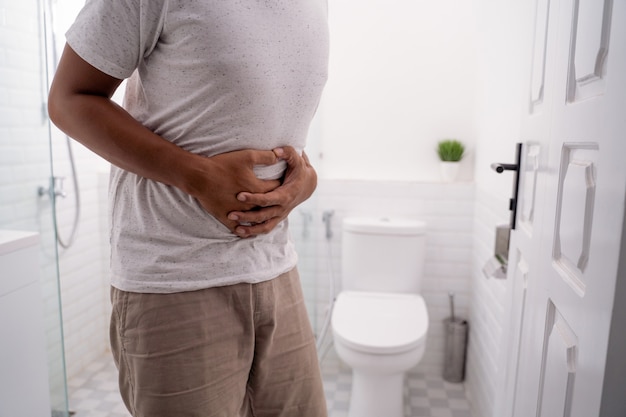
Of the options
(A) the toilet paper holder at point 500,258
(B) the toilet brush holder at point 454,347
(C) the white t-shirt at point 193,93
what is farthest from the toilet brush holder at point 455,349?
(C) the white t-shirt at point 193,93

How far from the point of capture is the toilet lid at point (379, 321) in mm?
1653

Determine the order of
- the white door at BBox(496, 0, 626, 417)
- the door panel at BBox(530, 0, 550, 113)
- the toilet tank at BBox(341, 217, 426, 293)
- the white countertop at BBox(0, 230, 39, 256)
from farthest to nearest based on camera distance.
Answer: the toilet tank at BBox(341, 217, 426, 293) < the white countertop at BBox(0, 230, 39, 256) < the door panel at BBox(530, 0, 550, 113) < the white door at BBox(496, 0, 626, 417)

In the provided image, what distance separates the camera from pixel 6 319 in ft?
4.22

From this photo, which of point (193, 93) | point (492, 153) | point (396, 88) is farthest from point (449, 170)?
point (193, 93)

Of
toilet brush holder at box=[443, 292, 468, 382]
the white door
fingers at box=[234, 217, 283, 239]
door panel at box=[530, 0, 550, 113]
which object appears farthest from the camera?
toilet brush holder at box=[443, 292, 468, 382]

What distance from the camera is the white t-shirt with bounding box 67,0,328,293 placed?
0.63 metres

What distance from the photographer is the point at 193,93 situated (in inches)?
26.1

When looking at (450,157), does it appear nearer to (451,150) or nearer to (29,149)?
(451,150)

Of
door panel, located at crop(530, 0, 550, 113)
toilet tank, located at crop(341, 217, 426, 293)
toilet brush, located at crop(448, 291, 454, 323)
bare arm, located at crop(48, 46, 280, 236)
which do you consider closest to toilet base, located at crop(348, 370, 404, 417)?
toilet tank, located at crop(341, 217, 426, 293)

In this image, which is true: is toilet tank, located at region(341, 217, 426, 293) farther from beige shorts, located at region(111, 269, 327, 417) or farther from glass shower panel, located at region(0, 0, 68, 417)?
beige shorts, located at region(111, 269, 327, 417)

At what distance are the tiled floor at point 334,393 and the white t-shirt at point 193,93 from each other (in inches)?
58.2

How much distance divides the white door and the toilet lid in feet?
1.68

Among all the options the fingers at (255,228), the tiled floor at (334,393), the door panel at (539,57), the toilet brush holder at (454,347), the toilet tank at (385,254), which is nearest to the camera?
the fingers at (255,228)

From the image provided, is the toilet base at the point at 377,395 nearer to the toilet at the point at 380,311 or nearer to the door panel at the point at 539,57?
the toilet at the point at 380,311
